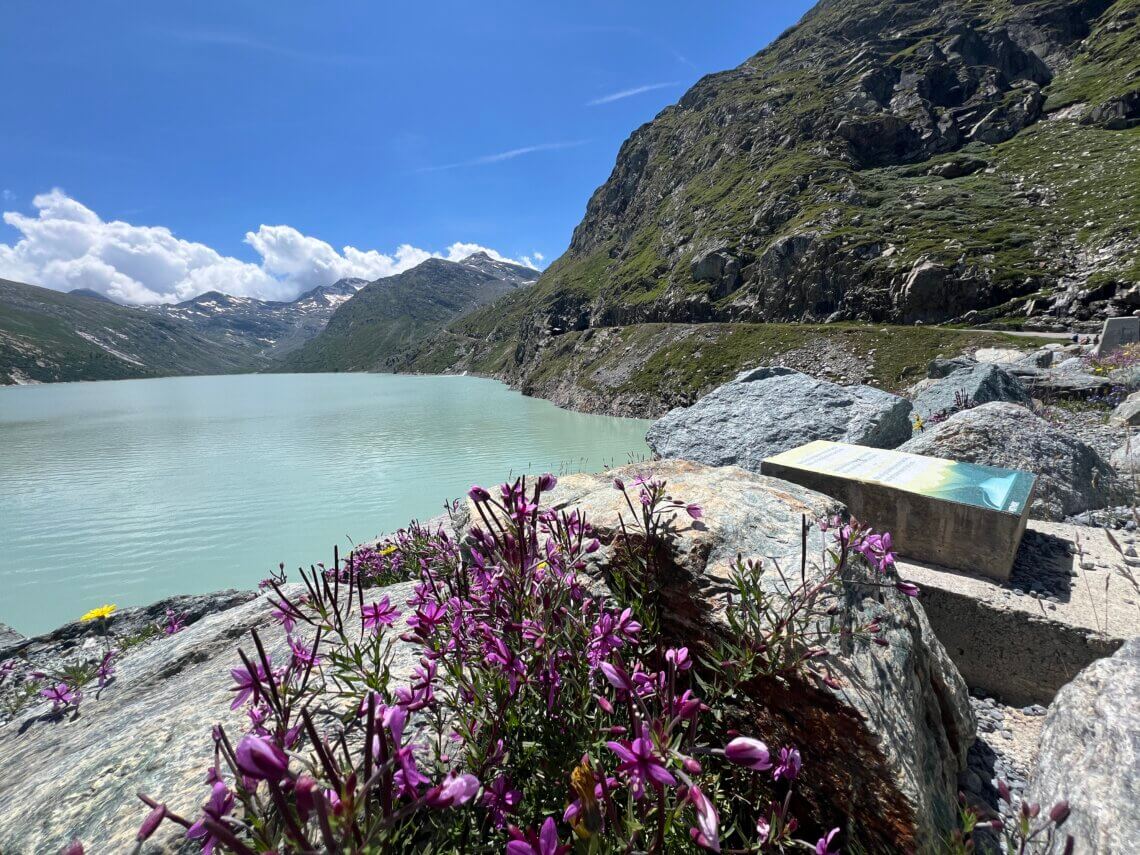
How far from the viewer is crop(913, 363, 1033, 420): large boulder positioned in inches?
521

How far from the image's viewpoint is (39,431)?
50.0 meters

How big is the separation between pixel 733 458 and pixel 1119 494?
20.5ft

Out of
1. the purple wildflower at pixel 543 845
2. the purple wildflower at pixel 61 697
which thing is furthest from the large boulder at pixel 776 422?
the purple wildflower at pixel 61 697

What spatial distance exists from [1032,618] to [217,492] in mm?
27589

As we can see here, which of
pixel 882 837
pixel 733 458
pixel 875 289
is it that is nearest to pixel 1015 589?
pixel 882 837

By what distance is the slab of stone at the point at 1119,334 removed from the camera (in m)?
22.4

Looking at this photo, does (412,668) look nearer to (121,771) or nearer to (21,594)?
(121,771)

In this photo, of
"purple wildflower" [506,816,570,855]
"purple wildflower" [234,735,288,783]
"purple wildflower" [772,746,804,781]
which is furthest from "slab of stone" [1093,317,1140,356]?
"purple wildflower" [234,735,288,783]

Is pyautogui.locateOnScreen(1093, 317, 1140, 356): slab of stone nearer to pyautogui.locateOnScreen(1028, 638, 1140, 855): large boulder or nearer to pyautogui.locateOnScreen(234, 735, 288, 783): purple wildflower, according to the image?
pyautogui.locateOnScreen(1028, 638, 1140, 855): large boulder

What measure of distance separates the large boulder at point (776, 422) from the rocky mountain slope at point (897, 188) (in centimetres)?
4416

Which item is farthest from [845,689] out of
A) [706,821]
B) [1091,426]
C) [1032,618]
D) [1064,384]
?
[1064,384]

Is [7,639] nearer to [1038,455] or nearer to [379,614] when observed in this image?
[379,614]

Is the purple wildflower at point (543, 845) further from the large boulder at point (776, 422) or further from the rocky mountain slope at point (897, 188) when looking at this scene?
the rocky mountain slope at point (897, 188)

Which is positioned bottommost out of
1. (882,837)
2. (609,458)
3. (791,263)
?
(609,458)
